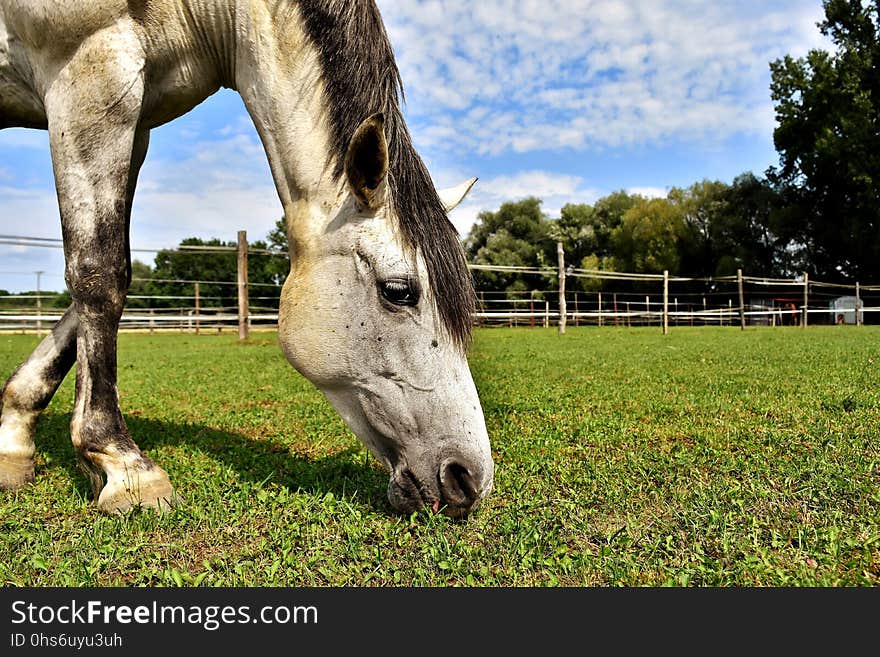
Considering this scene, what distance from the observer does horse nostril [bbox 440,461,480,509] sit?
1.89 metres

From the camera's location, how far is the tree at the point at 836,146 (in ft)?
84.0

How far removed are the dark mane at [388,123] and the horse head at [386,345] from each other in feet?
0.09

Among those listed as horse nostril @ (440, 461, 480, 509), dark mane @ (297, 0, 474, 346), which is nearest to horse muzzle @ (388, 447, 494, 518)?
horse nostril @ (440, 461, 480, 509)

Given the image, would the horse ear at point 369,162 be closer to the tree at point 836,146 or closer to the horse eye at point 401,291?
the horse eye at point 401,291

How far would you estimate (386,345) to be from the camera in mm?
1988

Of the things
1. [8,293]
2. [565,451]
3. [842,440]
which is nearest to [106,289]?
[565,451]

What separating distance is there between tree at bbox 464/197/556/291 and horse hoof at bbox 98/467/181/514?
3589 centimetres

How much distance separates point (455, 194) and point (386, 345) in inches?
34.9

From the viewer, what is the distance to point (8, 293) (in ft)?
60.5

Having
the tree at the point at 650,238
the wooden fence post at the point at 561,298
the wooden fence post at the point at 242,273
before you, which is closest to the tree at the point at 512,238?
the tree at the point at 650,238

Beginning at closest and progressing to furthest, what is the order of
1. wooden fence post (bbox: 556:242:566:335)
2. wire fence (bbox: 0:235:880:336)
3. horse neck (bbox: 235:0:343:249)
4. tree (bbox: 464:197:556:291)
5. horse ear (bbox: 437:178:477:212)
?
horse neck (bbox: 235:0:343:249), horse ear (bbox: 437:178:477:212), wooden fence post (bbox: 556:242:566:335), wire fence (bbox: 0:235:880:336), tree (bbox: 464:197:556:291)

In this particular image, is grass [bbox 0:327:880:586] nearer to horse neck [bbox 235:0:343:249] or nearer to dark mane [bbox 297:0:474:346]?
dark mane [bbox 297:0:474:346]

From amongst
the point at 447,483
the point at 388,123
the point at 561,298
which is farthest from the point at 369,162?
the point at 561,298

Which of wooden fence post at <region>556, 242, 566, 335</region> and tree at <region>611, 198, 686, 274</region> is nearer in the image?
wooden fence post at <region>556, 242, 566, 335</region>
